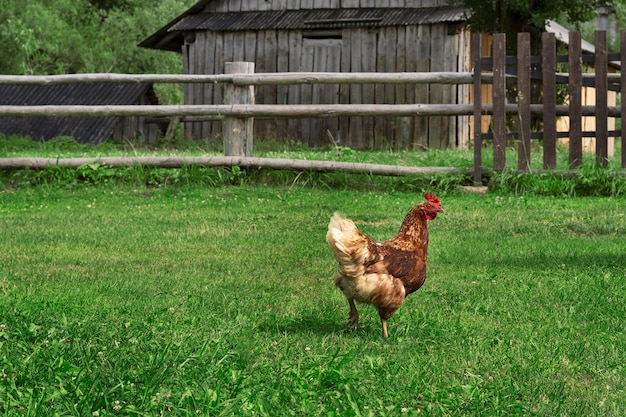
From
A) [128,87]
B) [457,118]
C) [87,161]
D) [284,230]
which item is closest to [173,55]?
[128,87]

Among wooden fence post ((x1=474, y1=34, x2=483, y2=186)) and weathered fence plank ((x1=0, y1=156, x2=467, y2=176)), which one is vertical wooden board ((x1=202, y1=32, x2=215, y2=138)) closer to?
weathered fence plank ((x1=0, y1=156, x2=467, y2=176))

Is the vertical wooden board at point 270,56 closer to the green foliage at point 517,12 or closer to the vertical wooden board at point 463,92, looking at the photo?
the vertical wooden board at point 463,92

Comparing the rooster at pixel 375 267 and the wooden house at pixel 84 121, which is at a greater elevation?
the wooden house at pixel 84 121

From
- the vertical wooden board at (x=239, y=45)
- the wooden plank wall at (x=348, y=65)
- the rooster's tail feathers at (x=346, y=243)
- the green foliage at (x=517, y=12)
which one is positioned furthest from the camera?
the vertical wooden board at (x=239, y=45)

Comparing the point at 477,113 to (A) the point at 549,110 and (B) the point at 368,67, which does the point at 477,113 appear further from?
(B) the point at 368,67

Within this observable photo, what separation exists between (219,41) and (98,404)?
20.1m

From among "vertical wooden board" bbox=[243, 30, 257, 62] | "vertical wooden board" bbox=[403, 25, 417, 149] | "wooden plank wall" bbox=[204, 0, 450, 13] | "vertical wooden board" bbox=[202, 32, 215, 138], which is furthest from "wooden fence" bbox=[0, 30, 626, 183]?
"vertical wooden board" bbox=[202, 32, 215, 138]

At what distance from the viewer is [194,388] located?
13.0 ft

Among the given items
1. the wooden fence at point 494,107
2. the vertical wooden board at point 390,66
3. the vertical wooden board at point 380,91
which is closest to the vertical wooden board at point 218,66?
the vertical wooden board at point 380,91

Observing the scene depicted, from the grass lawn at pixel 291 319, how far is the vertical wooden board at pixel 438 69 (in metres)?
11.0

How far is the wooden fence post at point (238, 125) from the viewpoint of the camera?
12.4 m

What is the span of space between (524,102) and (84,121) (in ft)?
45.6

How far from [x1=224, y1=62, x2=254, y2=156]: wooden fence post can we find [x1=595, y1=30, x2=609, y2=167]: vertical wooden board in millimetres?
4232

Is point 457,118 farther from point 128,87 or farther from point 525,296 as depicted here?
point 525,296
